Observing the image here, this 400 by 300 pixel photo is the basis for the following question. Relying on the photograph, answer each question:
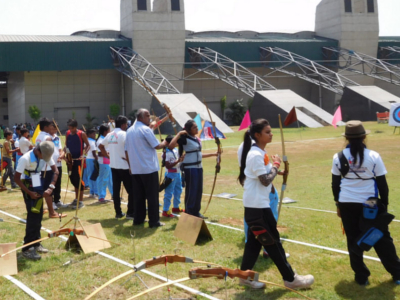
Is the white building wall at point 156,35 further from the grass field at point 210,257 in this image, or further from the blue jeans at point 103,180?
the grass field at point 210,257

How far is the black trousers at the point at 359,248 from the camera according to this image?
5324 millimetres

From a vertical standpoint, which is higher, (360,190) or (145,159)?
(145,159)

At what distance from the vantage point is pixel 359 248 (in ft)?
17.3

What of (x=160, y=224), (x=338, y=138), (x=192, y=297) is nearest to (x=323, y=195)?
(x=160, y=224)

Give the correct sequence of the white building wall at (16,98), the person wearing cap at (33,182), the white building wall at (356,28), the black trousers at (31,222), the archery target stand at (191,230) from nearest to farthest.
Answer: the person wearing cap at (33,182)
the black trousers at (31,222)
the archery target stand at (191,230)
the white building wall at (16,98)
the white building wall at (356,28)

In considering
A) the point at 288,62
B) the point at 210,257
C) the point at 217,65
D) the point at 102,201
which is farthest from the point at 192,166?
the point at 288,62

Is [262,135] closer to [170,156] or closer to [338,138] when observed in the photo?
[170,156]

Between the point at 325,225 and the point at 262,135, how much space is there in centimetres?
338

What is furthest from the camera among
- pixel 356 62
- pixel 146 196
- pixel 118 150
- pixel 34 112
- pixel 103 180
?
pixel 356 62

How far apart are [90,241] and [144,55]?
129ft

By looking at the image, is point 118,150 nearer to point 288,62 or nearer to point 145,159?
A: point 145,159

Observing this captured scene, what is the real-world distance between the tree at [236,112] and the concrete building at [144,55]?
8.27 feet

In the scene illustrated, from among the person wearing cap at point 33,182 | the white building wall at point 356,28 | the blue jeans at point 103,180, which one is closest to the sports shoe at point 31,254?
the person wearing cap at point 33,182

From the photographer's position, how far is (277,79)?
53719 millimetres
